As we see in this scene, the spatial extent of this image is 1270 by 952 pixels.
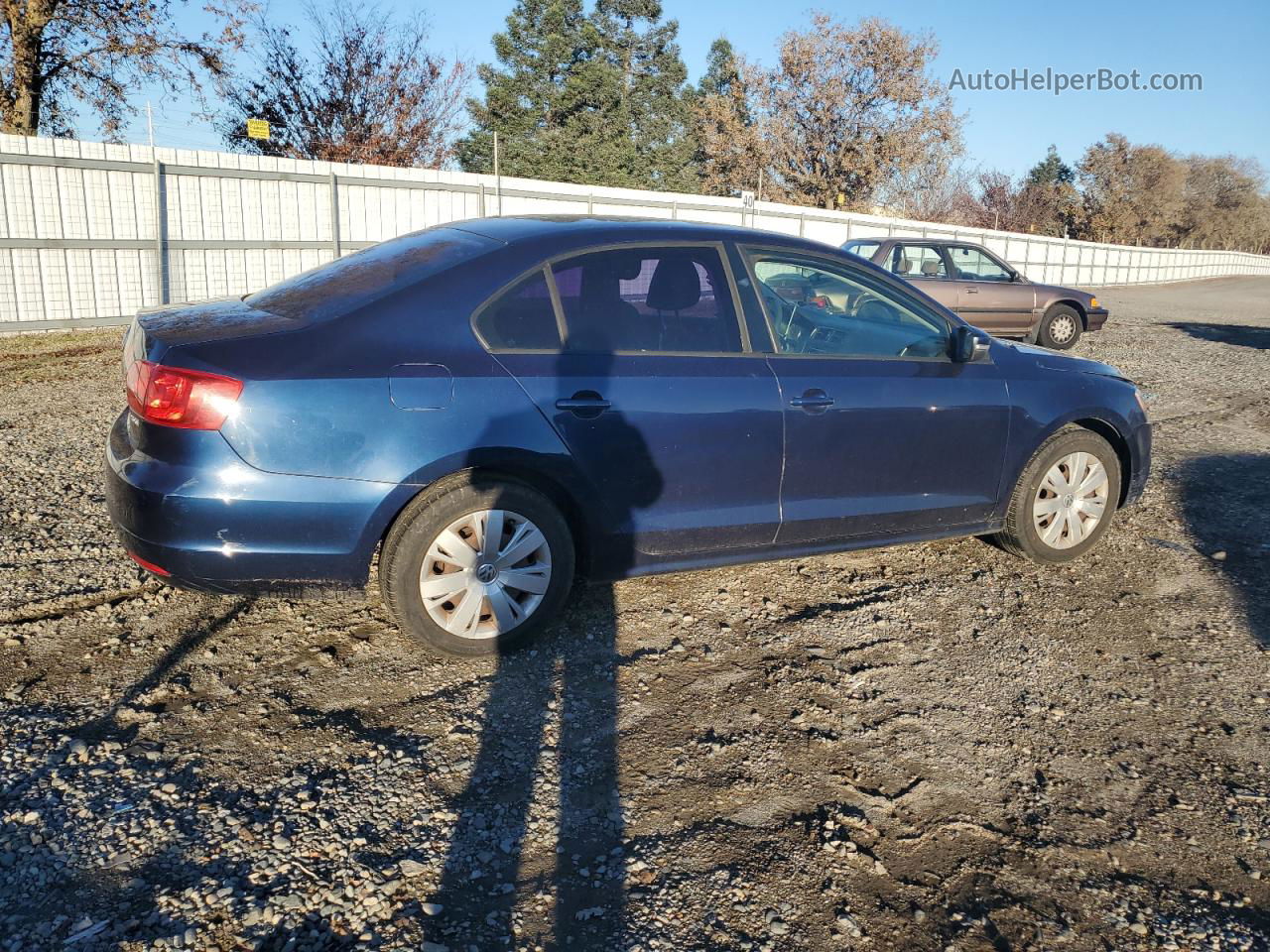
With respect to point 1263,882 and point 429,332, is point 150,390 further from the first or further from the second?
point 1263,882

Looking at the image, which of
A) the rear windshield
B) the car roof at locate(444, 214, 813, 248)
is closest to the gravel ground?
the rear windshield

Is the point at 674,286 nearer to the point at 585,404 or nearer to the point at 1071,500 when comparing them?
the point at 585,404

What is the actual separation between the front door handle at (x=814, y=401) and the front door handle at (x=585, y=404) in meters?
0.85

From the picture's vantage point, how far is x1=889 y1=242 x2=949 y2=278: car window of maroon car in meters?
12.8

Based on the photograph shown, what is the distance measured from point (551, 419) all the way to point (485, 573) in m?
0.62

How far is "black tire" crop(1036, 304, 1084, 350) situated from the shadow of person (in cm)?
1177

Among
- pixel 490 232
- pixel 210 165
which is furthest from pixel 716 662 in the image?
pixel 210 165

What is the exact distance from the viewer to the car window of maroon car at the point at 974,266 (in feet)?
43.6

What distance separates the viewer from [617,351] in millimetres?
3613

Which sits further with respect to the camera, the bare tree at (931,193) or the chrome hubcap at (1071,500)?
the bare tree at (931,193)

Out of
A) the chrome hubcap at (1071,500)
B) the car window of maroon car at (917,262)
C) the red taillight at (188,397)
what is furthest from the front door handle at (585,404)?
the car window of maroon car at (917,262)

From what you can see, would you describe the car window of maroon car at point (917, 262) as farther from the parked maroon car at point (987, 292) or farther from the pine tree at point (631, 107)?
the pine tree at point (631, 107)

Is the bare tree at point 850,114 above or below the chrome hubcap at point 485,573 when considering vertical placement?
above

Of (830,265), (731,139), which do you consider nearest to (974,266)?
(830,265)
